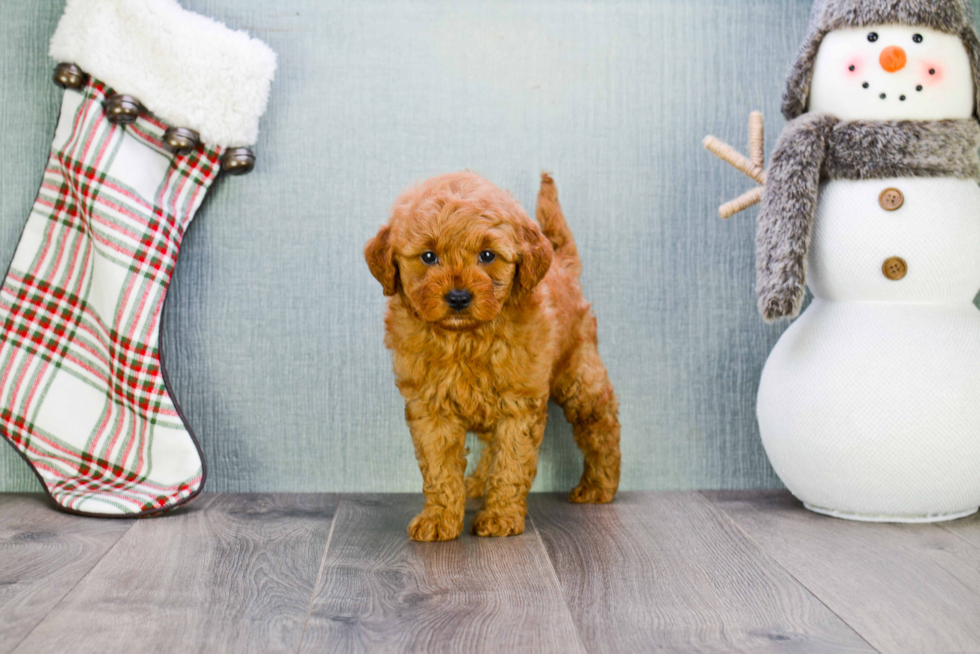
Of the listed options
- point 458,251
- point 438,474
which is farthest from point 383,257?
point 438,474

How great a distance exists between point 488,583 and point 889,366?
0.91 meters

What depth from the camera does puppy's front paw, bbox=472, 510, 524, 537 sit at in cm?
164

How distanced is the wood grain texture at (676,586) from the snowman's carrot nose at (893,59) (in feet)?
3.17

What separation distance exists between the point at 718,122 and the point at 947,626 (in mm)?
1278

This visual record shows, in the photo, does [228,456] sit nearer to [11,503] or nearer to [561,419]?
[11,503]

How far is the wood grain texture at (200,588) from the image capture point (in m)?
1.13

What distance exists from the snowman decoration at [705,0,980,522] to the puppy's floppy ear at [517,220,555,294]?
49 cm

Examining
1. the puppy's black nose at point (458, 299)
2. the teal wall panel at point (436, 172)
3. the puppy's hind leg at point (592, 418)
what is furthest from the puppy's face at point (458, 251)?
the teal wall panel at point (436, 172)

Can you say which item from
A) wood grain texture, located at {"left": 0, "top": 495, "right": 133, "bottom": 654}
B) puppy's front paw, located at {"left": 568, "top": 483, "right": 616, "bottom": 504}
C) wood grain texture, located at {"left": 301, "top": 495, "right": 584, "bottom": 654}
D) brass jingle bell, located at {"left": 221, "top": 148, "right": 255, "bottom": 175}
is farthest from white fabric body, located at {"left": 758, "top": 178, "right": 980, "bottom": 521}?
wood grain texture, located at {"left": 0, "top": 495, "right": 133, "bottom": 654}

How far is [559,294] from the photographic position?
1.75m

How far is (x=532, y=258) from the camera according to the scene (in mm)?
1553

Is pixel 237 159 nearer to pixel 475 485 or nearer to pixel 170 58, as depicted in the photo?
pixel 170 58

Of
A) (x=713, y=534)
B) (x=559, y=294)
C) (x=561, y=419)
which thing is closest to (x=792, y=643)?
(x=713, y=534)

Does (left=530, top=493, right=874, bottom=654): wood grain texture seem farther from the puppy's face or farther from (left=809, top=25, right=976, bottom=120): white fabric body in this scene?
(left=809, top=25, right=976, bottom=120): white fabric body
